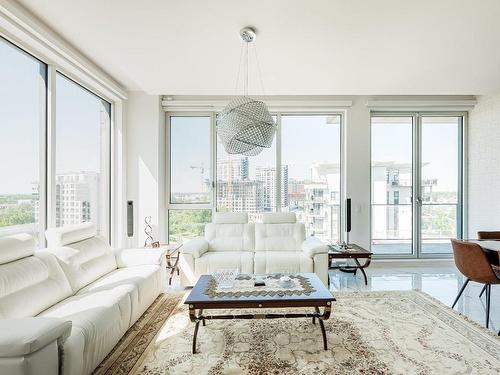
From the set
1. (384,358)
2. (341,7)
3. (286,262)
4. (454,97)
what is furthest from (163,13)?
(454,97)

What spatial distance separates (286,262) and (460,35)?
309cm

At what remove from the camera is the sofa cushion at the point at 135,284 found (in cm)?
261

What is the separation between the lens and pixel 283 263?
12.4 ft

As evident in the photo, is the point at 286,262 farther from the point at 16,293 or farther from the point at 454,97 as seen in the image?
the point at 454,97

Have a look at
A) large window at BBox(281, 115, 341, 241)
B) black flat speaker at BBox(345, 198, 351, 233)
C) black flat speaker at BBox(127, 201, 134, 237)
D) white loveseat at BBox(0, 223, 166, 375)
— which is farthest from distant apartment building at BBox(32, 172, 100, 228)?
black flat speaker at BBox(345, 198, 351, 233)

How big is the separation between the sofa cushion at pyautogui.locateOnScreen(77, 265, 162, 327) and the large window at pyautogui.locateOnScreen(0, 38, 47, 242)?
0.97 meters

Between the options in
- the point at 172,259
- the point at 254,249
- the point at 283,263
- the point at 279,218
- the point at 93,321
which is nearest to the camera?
the point at 93,321

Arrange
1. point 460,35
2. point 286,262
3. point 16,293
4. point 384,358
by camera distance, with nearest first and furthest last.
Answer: point 16,293, point 384,358, point 460,35, point 286,262

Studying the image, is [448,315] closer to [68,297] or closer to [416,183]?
[416,183]

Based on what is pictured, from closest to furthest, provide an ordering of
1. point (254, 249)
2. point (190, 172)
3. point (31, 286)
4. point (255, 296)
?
point (31, 286)
point (255, 296)
point (254, 249)
point (190, 172)

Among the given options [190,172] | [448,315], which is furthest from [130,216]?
[448,315]

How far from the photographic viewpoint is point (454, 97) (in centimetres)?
516

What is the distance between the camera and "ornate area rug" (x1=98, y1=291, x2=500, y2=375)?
210cm

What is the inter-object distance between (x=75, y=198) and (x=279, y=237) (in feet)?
9.48
